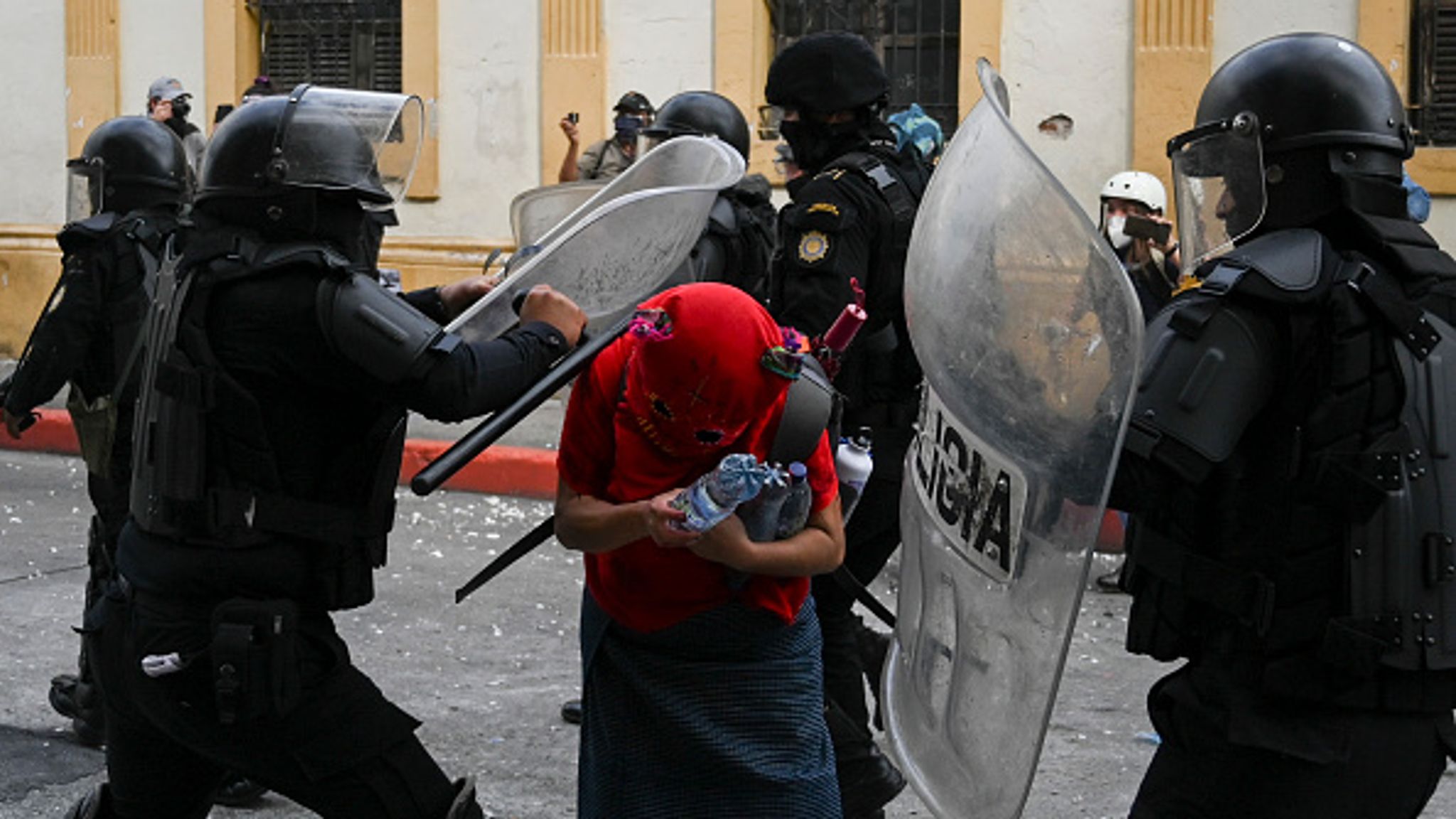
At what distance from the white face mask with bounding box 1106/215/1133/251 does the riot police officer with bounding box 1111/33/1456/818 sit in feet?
17.5

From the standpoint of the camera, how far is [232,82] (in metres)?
13.3

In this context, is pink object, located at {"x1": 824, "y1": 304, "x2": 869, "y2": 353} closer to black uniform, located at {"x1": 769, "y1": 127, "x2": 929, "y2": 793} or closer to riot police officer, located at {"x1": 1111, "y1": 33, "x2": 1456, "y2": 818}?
riot police officer, located at {"x1": 1111, "y1": 33, "x2": 1456, "y2": 818}

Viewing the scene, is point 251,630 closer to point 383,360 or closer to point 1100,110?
point 383,360

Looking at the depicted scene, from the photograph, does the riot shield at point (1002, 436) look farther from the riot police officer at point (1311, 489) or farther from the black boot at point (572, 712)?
the black boot at point (572, 712)

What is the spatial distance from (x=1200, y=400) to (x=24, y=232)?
1239cm

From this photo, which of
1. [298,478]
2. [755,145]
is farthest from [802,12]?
[298,478]

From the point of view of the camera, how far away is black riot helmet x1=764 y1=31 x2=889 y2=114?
5133 millimetres

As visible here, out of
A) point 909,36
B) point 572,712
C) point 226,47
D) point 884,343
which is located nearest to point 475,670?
point 572,712

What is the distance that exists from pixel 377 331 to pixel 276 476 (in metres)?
0.35

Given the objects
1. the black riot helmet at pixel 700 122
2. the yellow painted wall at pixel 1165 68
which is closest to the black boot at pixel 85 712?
the black riot helmet at pixel 700 122

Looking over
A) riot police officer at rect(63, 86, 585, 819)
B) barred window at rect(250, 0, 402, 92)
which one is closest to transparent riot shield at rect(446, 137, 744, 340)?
riot police officer at rect(63, 86, 585, 819)

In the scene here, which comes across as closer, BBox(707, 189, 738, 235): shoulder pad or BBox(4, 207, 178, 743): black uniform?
BBox(4, 207, 178, 743): black uniform

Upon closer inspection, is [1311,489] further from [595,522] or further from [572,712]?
[572,712]

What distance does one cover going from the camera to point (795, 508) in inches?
131
